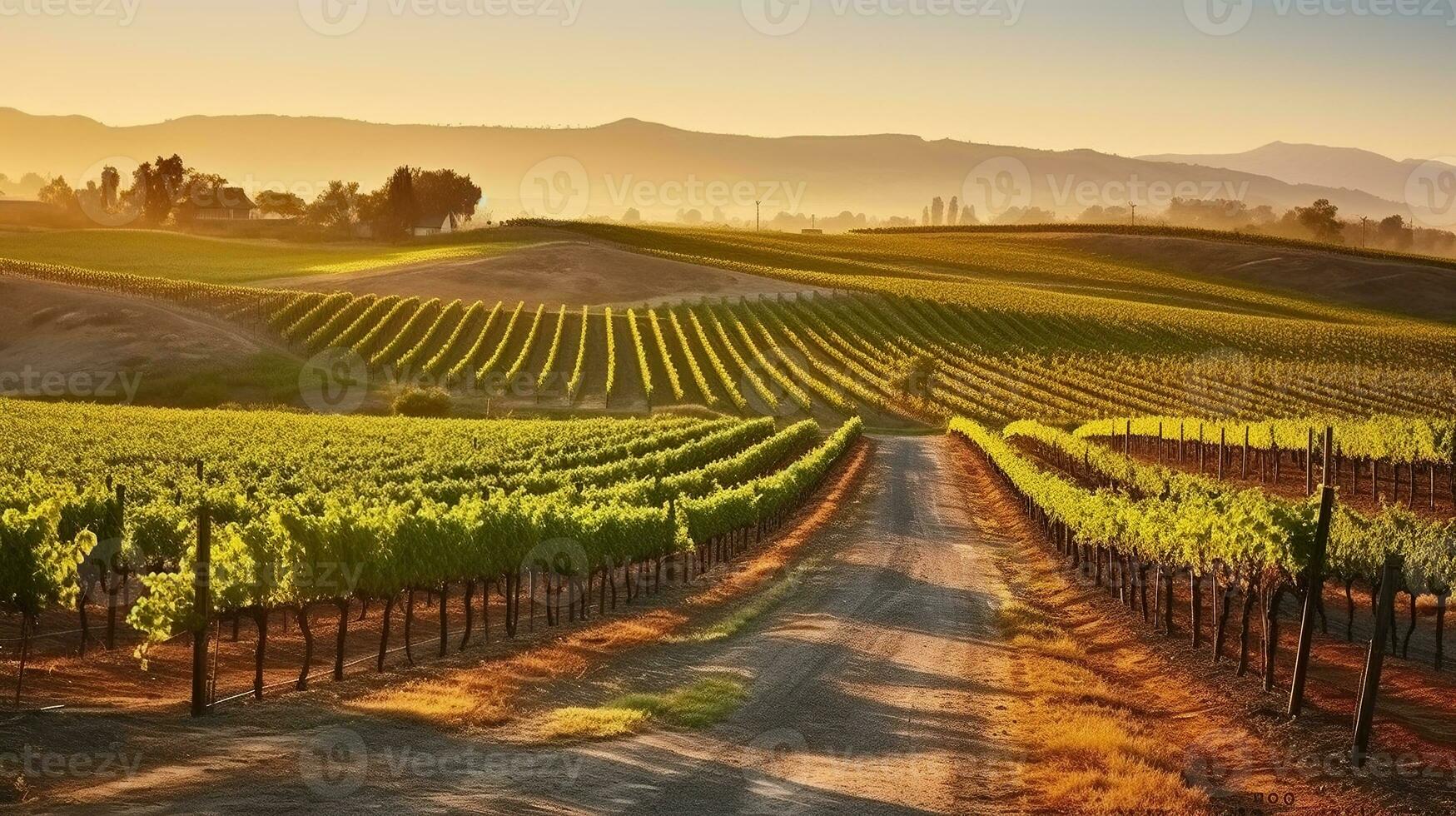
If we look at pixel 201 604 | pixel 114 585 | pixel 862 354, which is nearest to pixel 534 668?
pixel 201 604

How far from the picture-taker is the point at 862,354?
390ft

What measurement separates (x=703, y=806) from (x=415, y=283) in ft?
411

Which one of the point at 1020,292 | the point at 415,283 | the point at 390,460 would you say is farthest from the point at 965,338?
the point at 390,460

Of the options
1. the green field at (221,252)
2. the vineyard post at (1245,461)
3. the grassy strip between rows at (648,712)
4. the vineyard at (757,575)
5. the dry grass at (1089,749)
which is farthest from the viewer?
the green field at (221,252)

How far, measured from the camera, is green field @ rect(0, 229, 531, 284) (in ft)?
501

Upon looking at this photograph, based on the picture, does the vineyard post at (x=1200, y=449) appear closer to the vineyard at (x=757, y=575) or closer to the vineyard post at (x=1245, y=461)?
the vineyard at (x=757, y=575)

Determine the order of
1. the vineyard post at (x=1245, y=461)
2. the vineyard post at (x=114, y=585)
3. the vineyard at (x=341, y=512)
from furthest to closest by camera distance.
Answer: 1. the vineyard post at (x=1245, y=461)
2. the vineyard post at (x=114, y=585)
3. the vineyard at (x=341, y=512)

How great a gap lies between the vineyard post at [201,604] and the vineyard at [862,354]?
76.4 meters

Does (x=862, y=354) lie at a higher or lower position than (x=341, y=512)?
higher

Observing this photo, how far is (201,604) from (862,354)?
9868cm

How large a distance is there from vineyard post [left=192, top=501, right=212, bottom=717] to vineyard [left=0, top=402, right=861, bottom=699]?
0.15 feet

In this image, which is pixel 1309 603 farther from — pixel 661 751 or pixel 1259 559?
pixel 661 751
